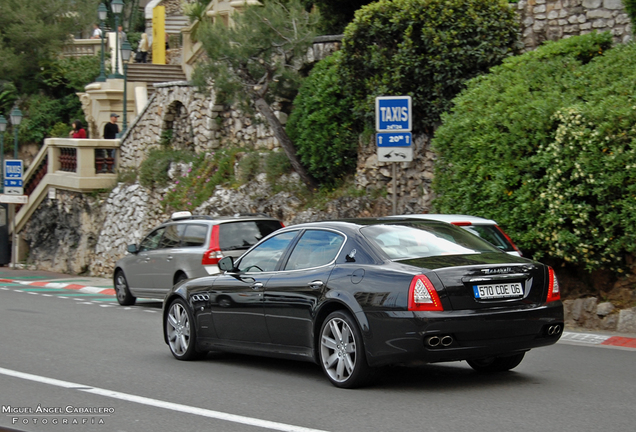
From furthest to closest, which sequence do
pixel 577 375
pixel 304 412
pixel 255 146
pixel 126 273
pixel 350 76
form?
pixel 255 146
pixel 350 76
pixel 126 273
pixel 577 375
pixel 304 412

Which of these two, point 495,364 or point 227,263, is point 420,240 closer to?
point 495,364

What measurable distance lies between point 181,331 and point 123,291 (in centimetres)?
788

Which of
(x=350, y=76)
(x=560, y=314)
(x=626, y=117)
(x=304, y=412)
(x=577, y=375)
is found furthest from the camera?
(x=350, y=76)

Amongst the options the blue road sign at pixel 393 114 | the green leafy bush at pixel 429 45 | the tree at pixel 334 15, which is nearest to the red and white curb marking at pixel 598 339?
the blue road sign at pixel 393 114

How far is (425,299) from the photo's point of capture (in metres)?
6.97

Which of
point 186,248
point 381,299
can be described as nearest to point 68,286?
point 186,248

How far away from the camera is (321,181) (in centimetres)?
2064

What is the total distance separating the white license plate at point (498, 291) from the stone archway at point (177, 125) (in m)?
20.5

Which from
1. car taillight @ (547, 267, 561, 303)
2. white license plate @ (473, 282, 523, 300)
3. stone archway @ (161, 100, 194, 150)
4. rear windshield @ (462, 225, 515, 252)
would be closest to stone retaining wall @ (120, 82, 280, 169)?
stone archway @ (161, 100, 194, 150)

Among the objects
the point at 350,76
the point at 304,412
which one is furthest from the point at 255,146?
the point at 304,412

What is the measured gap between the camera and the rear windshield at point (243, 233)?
47.7 ft

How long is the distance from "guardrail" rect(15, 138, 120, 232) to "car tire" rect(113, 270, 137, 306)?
1116cm

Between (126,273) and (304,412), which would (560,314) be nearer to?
(304,412)

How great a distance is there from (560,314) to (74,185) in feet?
74.9
